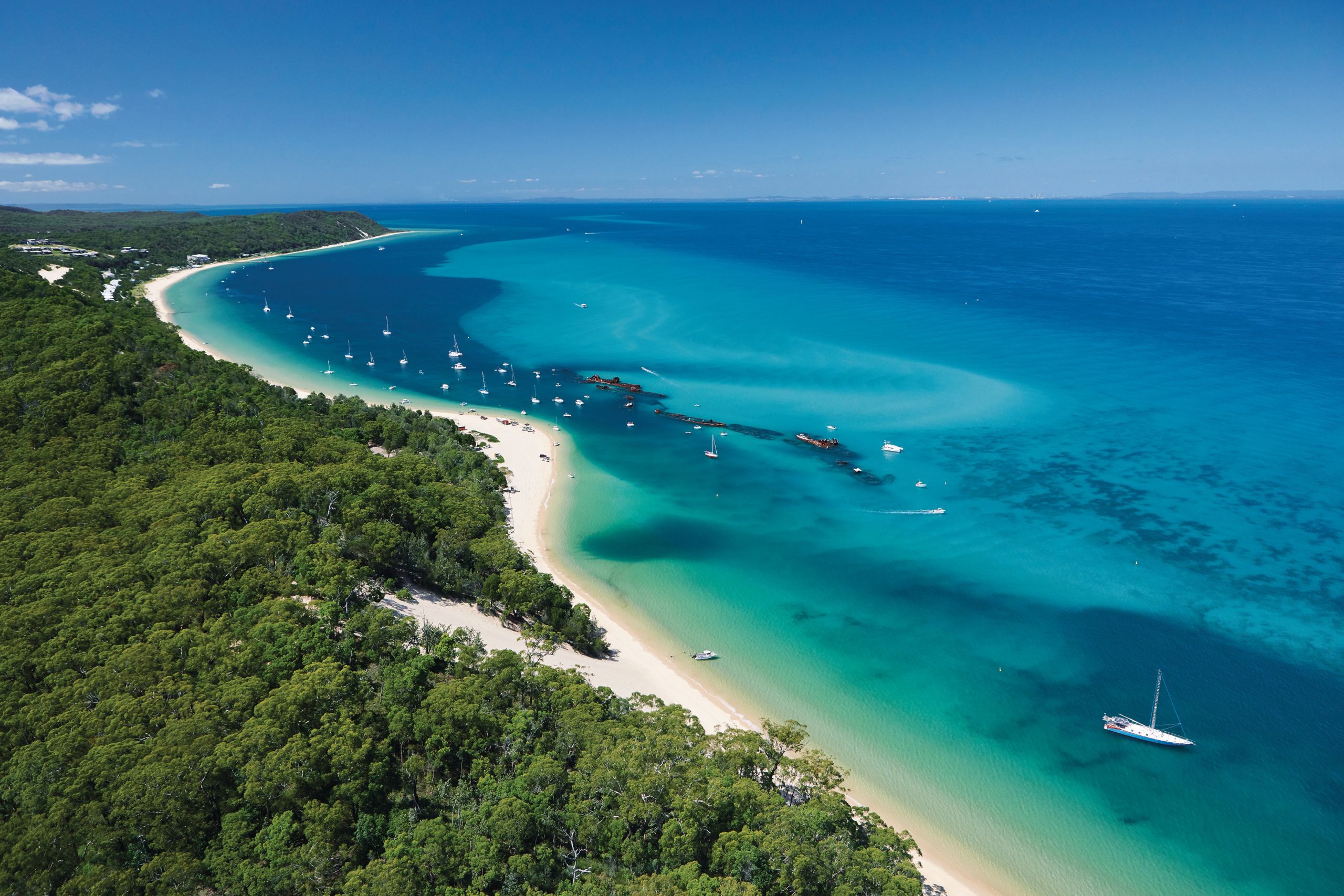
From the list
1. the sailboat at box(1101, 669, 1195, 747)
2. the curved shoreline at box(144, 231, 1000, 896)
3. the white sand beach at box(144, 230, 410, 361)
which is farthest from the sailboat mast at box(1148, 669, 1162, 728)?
the white sand beach at box(144, 230, 410, 361)

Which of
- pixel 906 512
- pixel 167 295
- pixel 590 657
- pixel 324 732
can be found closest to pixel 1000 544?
pixel 906 512

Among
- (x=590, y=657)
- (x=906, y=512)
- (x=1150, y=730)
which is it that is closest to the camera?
(x=1150, y=730)

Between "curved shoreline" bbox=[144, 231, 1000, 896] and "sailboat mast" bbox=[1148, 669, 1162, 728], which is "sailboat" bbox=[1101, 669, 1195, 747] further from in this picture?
"curved shoreline" bbox=[144, 231, 1000, 896]

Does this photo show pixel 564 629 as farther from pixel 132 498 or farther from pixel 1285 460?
pixel 1285 460

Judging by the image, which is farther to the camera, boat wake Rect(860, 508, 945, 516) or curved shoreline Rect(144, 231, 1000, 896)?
boat wake Rect(860, 508, 945, 516)

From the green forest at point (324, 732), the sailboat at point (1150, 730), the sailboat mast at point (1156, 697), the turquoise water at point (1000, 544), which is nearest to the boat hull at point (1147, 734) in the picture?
the sailboat at point (1150, 730)

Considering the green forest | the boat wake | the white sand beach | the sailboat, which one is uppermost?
the white sand beach

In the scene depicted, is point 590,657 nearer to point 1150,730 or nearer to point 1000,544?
point 1150,730
